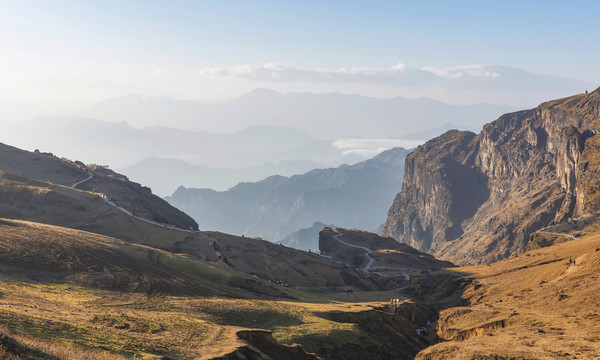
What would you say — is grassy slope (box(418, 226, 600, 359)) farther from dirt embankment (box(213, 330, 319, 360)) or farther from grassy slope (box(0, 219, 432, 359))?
dirt embankment (box(213, 330, 319, 360))

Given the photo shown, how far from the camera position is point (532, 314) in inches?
3049

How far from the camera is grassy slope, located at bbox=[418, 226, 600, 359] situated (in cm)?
5503

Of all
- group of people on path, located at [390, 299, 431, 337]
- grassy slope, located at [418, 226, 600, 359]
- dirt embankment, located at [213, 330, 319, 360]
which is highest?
dirt embankment, located at [213, 330, 319, 360]

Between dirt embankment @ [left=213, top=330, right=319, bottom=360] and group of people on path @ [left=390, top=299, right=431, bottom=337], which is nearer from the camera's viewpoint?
dirt embankment @ [left=213, top=330, right=319, bottom=360]

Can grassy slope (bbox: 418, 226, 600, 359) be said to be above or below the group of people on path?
above

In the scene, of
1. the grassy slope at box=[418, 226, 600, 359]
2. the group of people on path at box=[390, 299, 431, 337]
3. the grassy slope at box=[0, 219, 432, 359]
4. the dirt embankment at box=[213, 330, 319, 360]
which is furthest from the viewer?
the group of people on path at box=[390, 299, 431, 337]

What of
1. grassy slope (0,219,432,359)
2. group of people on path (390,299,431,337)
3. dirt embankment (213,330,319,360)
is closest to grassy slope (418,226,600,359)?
group of people on path (390,299,431,337)

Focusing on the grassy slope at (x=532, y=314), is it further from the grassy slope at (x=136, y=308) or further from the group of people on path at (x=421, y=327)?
the grassy slope at (x=136, y=308)

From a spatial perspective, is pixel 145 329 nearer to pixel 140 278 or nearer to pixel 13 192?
pixel 140 278

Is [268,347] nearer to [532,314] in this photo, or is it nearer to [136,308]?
[136,308]

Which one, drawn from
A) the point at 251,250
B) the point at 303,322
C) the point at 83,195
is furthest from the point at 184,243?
the point at 303,322

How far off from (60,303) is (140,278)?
65.0ft

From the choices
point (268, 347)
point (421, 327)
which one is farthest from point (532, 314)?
point (268, 347)

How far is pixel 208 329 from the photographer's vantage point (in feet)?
177
